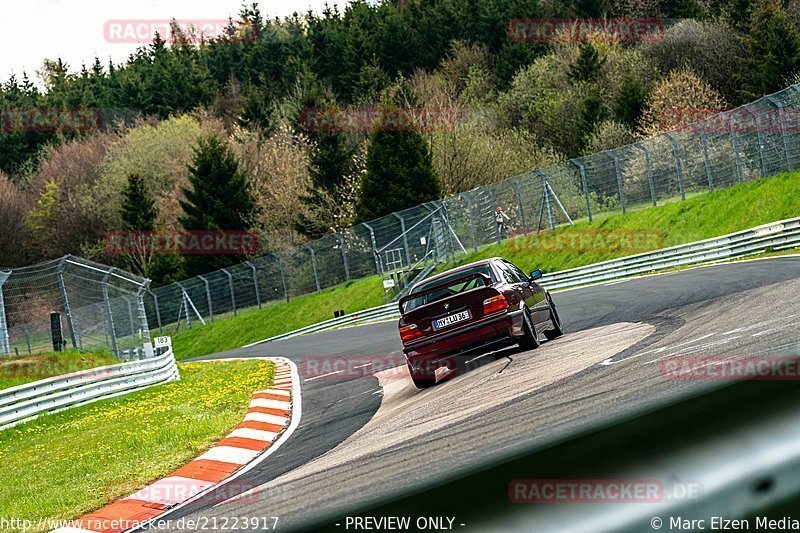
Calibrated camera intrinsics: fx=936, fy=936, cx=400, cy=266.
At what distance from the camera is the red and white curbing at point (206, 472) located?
7.59 meters

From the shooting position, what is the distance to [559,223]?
37719 millimetres

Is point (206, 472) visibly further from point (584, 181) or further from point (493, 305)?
point (584, 181)

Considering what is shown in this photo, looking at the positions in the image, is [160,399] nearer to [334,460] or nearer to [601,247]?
[334,460]

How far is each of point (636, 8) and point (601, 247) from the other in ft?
152

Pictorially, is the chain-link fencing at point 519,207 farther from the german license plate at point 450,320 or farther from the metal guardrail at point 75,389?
the german license plate at point 450,320

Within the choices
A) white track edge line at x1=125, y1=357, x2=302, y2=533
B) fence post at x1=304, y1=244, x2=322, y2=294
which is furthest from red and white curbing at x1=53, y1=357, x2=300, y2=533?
fence post at x1=304, y1=244, x2=322, y2=294

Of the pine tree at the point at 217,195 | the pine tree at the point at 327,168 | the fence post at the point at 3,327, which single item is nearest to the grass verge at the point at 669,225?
the fence post at the point at 3,327

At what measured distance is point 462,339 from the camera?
39.6ft

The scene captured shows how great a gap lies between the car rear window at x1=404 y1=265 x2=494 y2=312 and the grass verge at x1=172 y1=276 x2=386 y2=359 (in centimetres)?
2853

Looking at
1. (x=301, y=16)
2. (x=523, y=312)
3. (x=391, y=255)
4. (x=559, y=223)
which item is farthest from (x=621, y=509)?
(x=301, y=16)

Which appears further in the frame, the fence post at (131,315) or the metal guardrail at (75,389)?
the fence post at (131,315)

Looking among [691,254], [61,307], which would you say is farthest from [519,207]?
[61,307]

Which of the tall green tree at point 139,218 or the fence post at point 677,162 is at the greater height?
the tall green tree at point 139,218

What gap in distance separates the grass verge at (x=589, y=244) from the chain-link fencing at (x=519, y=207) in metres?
0.48
